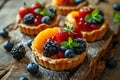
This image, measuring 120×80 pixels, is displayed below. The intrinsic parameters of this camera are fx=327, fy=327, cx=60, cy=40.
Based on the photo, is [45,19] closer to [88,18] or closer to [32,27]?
[32,27]

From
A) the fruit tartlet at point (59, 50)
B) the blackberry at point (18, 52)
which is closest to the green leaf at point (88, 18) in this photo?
the fruit tartlet at point (59, 50)

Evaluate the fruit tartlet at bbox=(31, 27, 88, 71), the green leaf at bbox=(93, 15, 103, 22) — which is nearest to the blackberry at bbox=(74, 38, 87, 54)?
the fruit tartlet at bbox=(31, 27, 88, 71)

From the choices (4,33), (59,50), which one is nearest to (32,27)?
(4,33)

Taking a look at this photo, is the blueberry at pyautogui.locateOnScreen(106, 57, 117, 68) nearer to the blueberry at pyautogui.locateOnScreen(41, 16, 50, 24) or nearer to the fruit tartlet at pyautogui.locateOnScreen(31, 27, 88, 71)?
the fruit tartlet at pyautogui.locateOnScreen(31, 27, 88, 71)

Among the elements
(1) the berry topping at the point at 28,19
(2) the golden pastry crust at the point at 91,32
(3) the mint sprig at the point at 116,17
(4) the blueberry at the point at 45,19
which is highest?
(1) the berry topping at the point at 28,19

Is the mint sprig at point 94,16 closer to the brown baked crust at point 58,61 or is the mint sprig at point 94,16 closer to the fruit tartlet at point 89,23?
the fruit tartlet at point 89,23

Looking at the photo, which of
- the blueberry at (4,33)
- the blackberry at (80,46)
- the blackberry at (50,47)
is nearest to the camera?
the blackberry at (50,47)

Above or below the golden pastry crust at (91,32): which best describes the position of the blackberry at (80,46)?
above
